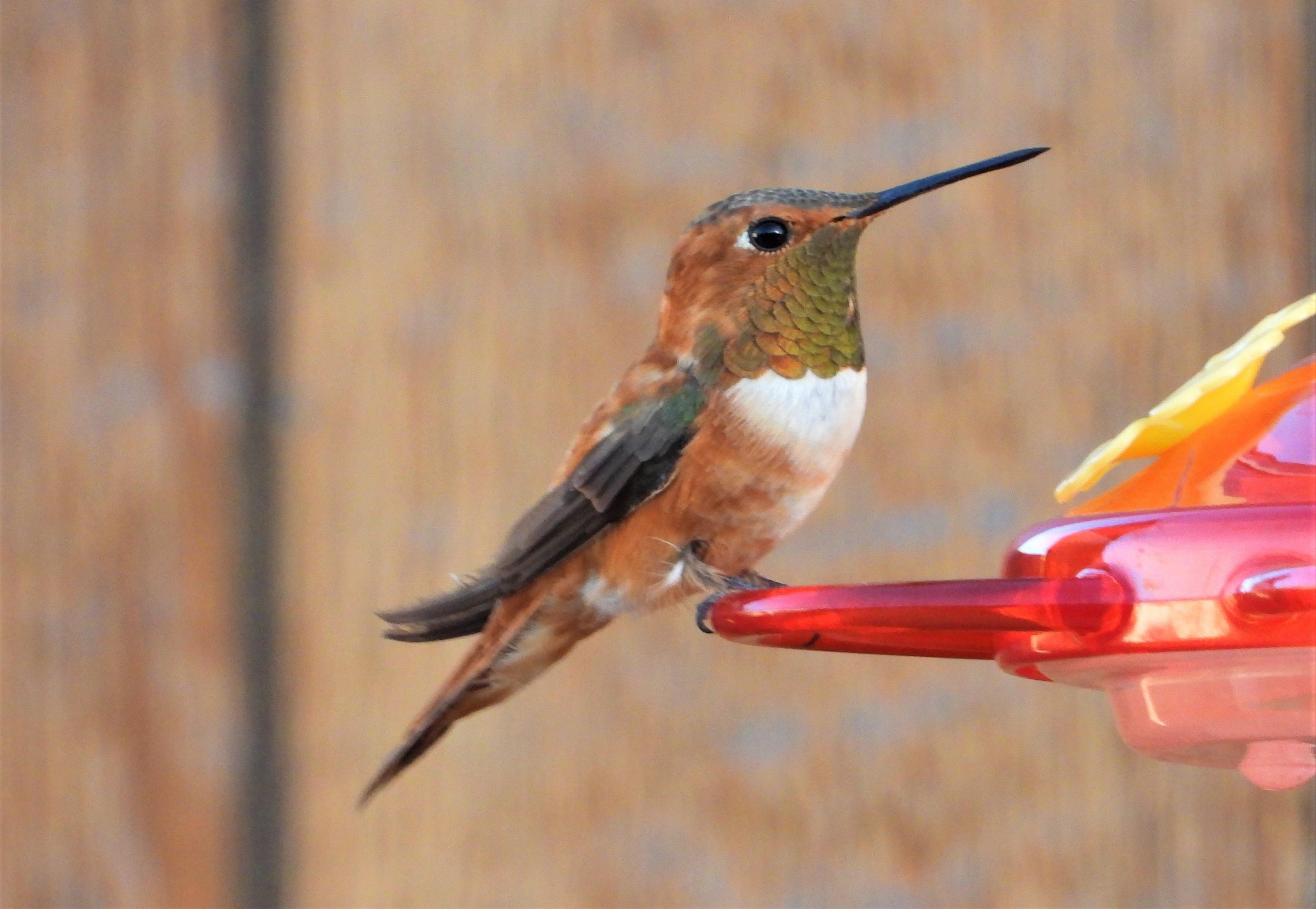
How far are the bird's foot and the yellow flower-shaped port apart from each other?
0.44 meters

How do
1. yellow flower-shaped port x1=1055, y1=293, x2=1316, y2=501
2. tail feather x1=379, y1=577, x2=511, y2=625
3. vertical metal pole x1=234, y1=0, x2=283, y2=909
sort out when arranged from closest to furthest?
yellow flower-shaped port x1=1055, y1=293, x2=1316, y2=501
tail feather x1=379, y1=577, x2=511, y2=625
vertical metal pole x1=234, y1=0, x2=283, y2=909

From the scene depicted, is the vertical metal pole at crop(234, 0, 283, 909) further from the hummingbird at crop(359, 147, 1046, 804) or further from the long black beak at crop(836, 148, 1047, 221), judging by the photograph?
the long black beak at crop(836, 148, 1047, 221)

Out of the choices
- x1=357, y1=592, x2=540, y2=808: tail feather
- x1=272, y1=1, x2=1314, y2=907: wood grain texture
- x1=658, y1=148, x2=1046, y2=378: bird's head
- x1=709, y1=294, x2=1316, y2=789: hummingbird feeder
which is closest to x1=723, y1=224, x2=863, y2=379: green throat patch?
x1=658, y1=148, x2=1046, y2=378: bird's head

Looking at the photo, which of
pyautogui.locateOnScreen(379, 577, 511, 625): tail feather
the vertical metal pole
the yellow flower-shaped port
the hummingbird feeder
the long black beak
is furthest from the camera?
the vertical metal pole

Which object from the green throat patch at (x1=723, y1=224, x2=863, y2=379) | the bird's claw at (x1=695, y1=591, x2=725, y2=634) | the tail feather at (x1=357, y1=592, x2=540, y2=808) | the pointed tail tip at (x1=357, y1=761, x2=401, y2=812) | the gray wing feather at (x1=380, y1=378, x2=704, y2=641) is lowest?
the pointed tail tip at (x1=357, y1=761, x2=401, y2=812)

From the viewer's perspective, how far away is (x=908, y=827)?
1823mm

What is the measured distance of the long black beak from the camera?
1.35m

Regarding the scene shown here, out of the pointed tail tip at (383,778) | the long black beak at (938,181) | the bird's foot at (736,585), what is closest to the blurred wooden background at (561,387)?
the bird's foot at (736,585)

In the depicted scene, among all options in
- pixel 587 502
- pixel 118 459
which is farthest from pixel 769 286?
pixel 118 459

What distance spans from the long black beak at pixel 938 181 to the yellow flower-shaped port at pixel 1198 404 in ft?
0.71

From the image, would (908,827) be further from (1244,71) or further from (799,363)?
(1244,71)

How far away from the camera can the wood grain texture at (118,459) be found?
5.84ft

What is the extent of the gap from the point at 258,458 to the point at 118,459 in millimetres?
158

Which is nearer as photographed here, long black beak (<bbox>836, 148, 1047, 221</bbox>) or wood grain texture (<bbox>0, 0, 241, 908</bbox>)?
long black beak (<bbox>836, 148, 1047, 221</bbox>)
